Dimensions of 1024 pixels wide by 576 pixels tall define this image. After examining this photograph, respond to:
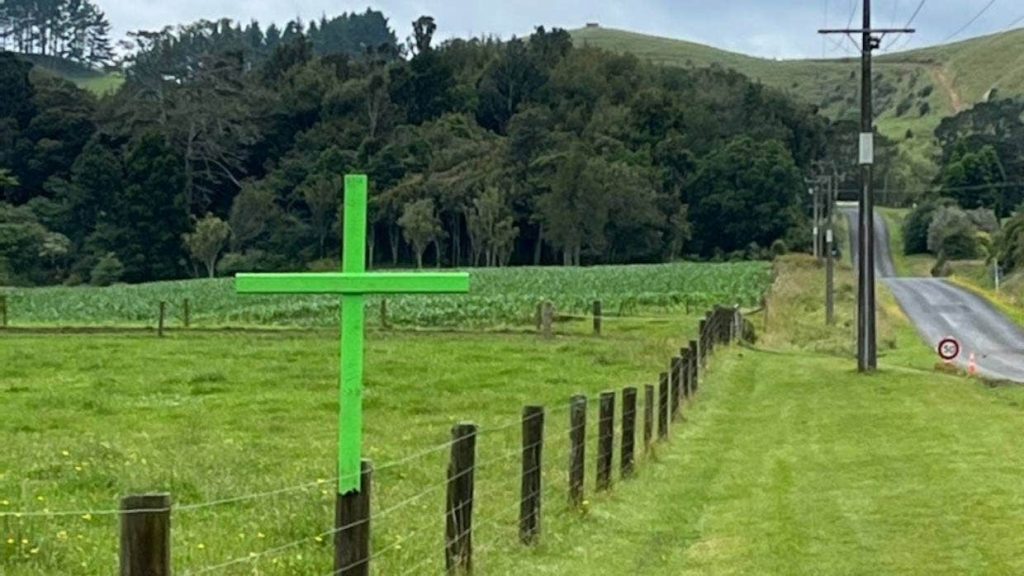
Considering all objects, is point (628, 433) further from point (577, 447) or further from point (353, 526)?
point (353, 526)

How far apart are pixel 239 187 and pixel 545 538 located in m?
93.1

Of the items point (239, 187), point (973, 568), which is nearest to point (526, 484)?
point (973, 568)

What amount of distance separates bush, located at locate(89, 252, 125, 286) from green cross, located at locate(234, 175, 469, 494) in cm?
8585

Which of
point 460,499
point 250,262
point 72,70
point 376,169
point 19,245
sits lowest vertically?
point 460,499

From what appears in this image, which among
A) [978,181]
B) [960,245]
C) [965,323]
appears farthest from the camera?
[978,181]

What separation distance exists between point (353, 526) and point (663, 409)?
11.0m

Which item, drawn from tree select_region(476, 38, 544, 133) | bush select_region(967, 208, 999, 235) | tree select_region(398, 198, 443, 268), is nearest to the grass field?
tree select_region(398, 198, 443, 268)

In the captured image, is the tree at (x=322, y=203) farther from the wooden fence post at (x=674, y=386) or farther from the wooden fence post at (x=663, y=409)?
the wooden fence post at (x=663, y=409)

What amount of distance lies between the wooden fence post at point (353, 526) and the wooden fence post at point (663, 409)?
10.6 meters

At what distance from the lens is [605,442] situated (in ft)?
42.3

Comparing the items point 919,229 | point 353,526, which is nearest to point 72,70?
point 919,229

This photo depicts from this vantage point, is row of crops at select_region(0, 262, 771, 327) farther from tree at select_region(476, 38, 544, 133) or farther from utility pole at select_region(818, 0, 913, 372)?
tree at select_region(476, 38, 544, 133)

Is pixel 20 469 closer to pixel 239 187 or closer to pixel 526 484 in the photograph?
pixel 526 484

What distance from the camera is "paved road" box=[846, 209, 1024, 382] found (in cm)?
3944
